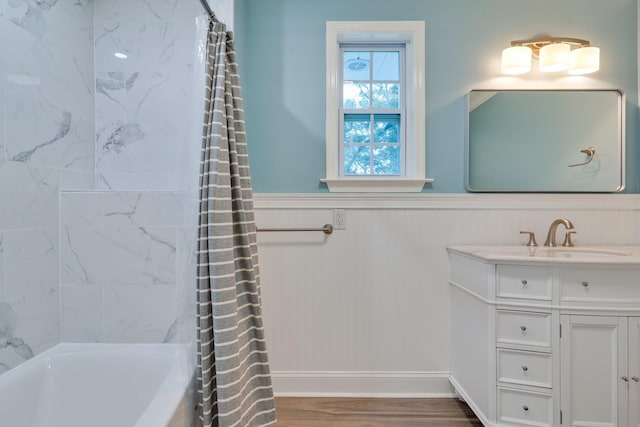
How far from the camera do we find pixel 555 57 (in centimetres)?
188

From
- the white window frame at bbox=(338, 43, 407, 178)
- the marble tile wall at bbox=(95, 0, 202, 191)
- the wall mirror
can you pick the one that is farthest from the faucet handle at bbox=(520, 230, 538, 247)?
the marble tile wall at bbox=(95, 0, 202, 191)

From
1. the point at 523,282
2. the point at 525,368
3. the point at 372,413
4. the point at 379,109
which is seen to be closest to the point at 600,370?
the point at 525,368

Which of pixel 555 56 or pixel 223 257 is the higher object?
pixel 555 56

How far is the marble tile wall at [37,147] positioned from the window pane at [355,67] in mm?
1343

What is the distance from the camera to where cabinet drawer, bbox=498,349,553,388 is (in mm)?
1476

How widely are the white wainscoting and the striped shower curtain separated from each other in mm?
664

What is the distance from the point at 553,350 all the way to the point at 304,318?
1.20 metres

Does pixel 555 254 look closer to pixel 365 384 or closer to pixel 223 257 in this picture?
pixel 365 384

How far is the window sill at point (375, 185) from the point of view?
196cm

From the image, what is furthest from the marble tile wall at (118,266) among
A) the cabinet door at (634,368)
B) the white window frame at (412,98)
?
the cabinet door at (634,368)

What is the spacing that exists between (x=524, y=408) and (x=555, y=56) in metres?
1.79

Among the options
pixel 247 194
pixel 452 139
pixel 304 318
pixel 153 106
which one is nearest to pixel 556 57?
pixel 452 139

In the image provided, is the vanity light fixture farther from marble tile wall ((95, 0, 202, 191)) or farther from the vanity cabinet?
marble tile wall ((95, 0, 202, 191))

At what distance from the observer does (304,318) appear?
1.99 m
